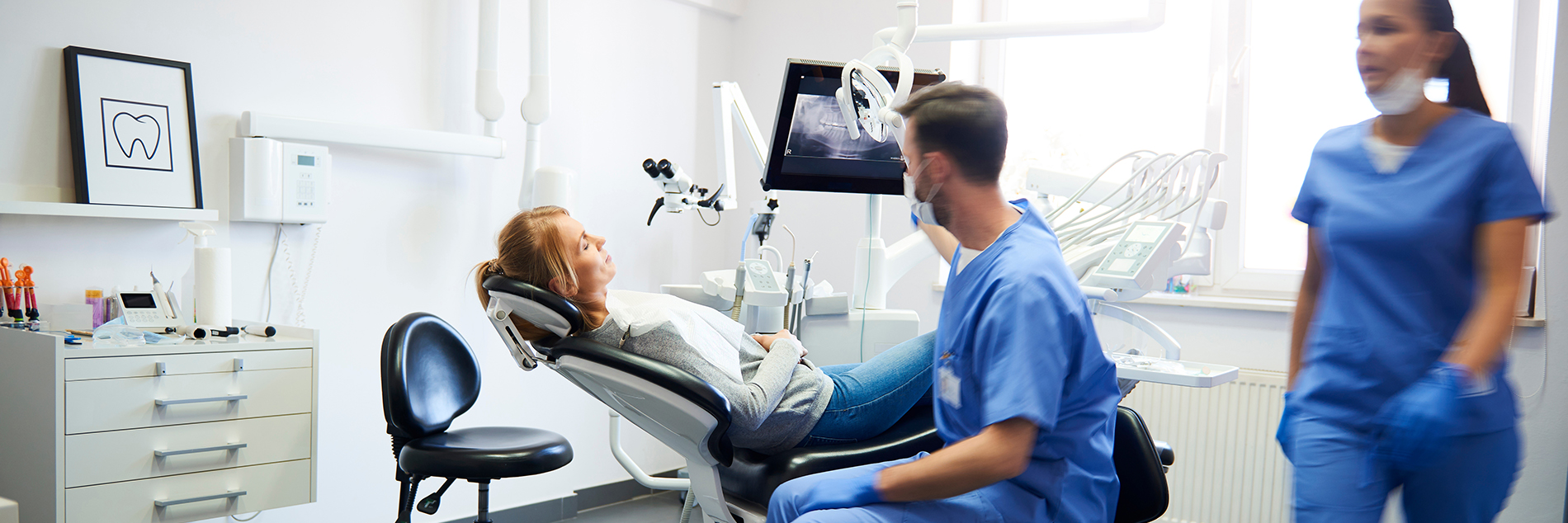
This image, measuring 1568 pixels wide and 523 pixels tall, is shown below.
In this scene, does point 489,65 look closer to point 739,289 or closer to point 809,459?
point 739,289

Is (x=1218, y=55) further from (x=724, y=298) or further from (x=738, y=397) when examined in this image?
(x=738, y=397)

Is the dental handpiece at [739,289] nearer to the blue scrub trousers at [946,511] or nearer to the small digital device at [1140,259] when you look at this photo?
the small digital device at [1140,259]

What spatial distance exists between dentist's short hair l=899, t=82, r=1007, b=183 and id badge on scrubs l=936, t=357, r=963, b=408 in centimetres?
24

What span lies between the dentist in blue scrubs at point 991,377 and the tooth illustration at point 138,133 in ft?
5.71

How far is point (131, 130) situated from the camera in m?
2.07

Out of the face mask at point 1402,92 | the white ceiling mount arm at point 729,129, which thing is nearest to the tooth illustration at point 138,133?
the white ceiling mount arm at point 729,129

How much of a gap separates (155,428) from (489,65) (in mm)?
1323

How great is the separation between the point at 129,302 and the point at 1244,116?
9.98ft

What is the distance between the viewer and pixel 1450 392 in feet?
3.25

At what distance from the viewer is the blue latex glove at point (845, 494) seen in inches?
43.6

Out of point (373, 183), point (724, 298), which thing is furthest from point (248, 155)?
point (724, 298)

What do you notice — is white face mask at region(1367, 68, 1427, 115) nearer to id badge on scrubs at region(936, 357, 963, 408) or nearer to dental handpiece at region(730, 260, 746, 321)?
id badge on scrubs at region(936, 357, 963, 408)

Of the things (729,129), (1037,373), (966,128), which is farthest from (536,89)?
(1037,373)

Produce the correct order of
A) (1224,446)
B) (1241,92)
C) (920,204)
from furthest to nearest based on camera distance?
(1241,92), (1224,446), (920,204)
